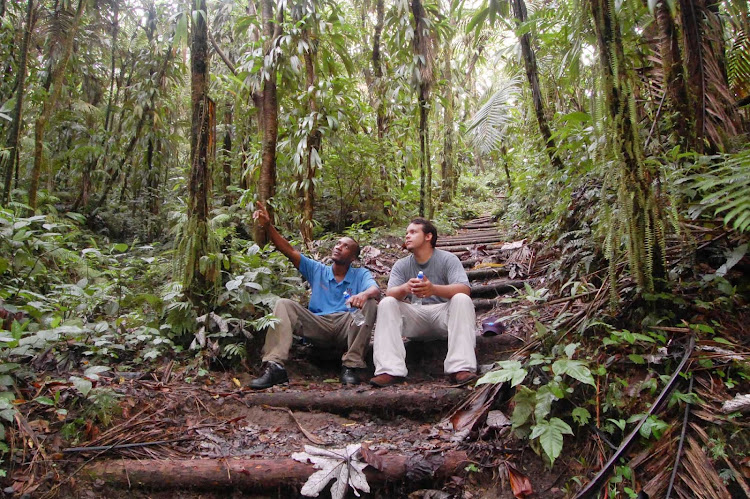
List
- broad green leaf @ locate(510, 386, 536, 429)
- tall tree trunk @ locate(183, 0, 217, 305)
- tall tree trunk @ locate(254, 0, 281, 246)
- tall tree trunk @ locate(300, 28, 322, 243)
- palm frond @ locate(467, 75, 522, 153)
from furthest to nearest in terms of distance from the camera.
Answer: tall tree trunk @ locate(300, 28, 322, 243)
palm frond @ locate(467, 75, 522, 153)
tall tree trunk @ locate(254, 0, 281, 246)
tall tree trunk @ locate(183, 0, 217, 305)
broad green leaf @ locate(510, 386, 536, 429)

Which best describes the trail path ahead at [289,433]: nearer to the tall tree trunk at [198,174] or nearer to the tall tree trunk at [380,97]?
the tall tree trunk at [198,174]

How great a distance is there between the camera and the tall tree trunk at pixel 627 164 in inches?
98.9

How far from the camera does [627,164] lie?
8.32 feet

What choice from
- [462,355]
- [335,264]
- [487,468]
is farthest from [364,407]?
[335,264]

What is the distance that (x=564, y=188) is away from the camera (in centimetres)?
485

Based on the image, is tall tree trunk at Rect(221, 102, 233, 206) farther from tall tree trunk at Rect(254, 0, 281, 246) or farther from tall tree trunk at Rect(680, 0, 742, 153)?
tall tree trunk at Rect(680, 0, 742, 153)

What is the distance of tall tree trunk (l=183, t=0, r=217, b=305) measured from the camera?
12.1ft

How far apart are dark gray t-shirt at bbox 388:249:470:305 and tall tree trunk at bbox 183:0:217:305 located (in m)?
1.52

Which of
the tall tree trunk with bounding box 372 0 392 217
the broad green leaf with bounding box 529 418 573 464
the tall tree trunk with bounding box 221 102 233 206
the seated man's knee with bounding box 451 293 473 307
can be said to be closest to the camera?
the broad green leaf with bounding box 529 418 573 464

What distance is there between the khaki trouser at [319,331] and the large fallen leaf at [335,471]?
3.93 feet

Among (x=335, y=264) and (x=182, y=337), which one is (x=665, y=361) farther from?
(x=182, y=337)

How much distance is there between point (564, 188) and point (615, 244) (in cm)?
226

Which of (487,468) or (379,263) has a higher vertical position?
(379,263)

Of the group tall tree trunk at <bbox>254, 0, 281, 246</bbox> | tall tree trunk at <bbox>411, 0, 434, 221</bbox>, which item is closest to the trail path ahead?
tall tree trunk at <bbox>254, 0, 281, 246</bbox>
